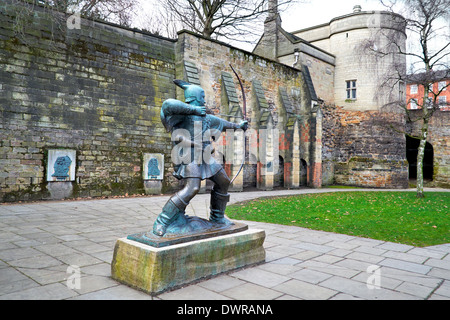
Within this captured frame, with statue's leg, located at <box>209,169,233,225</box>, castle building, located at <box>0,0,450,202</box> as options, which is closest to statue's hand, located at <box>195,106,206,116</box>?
statue's leg, located at <box>209,169,233,225</box>

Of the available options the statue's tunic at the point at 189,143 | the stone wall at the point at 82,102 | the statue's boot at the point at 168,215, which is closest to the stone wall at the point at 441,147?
the stone wall at the point at 82,102

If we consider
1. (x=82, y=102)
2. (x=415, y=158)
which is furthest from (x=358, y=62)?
(x=82, y=102)

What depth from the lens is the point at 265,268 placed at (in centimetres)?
389

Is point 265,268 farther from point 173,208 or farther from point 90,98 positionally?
point 90,98

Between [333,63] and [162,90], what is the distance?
44.3ft

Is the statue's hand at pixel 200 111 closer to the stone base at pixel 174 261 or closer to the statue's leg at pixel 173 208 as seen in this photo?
the statue's leg at pixel 173 208

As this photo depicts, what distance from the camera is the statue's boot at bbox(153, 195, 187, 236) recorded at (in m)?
3.40

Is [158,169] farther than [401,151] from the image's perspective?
No

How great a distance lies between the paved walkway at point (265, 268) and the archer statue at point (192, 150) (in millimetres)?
894

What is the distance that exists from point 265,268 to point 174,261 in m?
1.27

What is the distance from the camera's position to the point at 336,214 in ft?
27.1

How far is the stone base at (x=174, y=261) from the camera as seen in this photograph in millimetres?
3023

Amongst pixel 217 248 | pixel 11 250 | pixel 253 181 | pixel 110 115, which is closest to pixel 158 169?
pixel 110 115

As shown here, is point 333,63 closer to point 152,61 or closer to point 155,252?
point 152,61
